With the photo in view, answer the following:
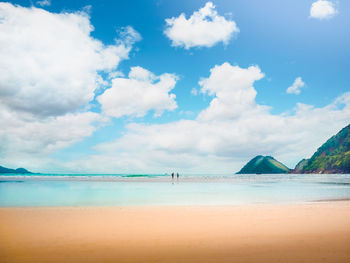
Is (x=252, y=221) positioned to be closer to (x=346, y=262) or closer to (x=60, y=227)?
(x=346, y=262)

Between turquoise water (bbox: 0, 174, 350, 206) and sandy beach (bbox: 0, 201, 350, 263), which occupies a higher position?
sandy beach (bbox: 0, 201, 350, 263)

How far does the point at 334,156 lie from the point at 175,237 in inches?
7932

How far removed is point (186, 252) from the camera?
23.1ft

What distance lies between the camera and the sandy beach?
6746mm

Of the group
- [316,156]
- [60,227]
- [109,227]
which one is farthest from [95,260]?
[316,156]

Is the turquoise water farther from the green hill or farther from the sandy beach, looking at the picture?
the green hill

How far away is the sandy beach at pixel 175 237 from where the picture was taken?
6.75m

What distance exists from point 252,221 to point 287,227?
1.56 m

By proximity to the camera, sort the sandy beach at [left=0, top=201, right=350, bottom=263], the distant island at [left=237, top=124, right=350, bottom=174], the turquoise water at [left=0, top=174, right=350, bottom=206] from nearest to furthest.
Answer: the sandy beach at [left=0, top=201, right=350, bottom=263], the turquoise water at [left=0, top=174, right=350, bottom=206], the distant island at [left=237, top=124, right=350, bottom=174]

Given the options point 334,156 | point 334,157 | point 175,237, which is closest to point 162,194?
point 175,237

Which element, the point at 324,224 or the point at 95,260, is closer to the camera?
the point at 95,260

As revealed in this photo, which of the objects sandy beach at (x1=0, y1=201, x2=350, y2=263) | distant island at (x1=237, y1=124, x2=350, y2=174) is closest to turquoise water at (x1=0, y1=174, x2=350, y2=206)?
sandy beach at (x1=0, y1=201, x2=350, y2=263)

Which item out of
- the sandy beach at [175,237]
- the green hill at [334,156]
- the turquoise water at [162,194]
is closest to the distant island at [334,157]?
the green hill at [334,156]

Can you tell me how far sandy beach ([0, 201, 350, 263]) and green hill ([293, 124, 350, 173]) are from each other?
175900 millimetres
